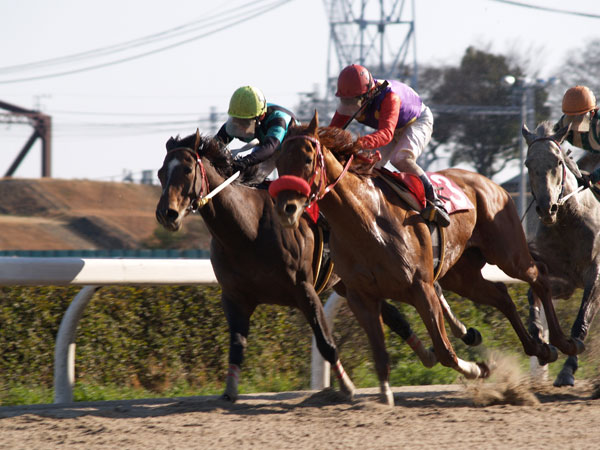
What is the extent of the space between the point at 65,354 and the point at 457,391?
242 centimetres

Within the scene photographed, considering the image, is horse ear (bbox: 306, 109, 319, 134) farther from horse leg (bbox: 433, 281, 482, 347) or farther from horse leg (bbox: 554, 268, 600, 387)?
horse leg (bbox: 554, 268, 600, 387)

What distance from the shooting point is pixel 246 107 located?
17.3 feet

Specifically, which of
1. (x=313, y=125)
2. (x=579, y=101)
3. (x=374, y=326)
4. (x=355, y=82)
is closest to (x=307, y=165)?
(x=313, y=125)

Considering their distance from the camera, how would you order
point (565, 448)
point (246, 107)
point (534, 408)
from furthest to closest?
point (246, 107) < point (534, 408) < point (565, 448)

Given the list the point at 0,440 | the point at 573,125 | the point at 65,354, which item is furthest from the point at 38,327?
the point at 573,125

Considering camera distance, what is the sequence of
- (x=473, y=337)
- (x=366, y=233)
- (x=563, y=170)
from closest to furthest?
1. (x=366, y=233)
2. (x=473, y=337)
3. (x=563, y=170)

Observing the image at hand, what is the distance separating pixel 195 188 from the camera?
476 centimetres

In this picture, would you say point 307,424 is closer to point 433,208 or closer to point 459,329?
point 433,208

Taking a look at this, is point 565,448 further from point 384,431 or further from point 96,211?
point 96,211

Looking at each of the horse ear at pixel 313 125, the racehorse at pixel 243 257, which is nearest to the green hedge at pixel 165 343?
the racehorse at pixel 243 257

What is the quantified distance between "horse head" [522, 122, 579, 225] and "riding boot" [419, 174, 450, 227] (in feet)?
2.38

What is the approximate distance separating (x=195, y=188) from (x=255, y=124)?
803 millimetres

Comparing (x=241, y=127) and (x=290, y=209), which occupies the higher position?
(x=241, y=127)

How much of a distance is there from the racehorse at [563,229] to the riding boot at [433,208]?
0.74 metres
